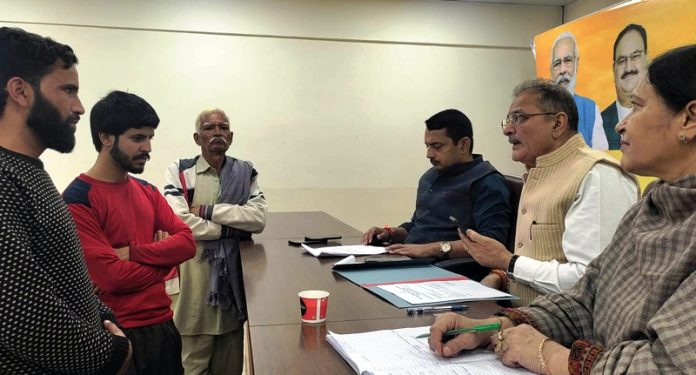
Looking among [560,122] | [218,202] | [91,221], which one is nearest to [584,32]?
[560,122]

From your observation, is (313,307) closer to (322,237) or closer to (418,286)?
(418,286)

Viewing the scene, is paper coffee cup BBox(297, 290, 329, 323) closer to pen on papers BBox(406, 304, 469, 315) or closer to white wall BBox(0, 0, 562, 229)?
pen on papers BBox(406, 304, 469, 315)

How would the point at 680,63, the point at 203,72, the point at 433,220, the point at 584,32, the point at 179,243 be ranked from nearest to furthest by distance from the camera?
1. the point at 680,63
2. the point at 179,243
3. the point at 433,220
4. the point at 584,32
5. the point at 203,72

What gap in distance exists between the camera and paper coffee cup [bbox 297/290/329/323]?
1241 mm

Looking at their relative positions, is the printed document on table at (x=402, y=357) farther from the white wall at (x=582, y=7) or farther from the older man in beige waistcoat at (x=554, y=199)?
the white wall at (x=582, y=7)

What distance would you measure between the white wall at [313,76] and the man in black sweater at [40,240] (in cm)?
305

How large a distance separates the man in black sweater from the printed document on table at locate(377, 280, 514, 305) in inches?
30.4

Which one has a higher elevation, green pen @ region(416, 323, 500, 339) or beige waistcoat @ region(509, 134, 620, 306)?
beige waistcoat @ region(509, 134, 620, 306)

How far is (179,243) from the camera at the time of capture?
185 centimetres

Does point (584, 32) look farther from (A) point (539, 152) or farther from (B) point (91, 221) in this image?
(B) point (91, 221)

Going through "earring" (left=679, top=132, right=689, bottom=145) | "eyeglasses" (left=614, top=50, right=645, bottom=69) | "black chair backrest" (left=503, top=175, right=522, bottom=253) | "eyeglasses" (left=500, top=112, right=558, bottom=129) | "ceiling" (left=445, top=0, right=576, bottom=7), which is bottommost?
"black chair backrest" (left=503, top=175, right=522, bottom=253)

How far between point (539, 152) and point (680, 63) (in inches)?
34.5

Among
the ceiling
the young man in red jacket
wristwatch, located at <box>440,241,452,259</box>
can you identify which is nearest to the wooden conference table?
the young man in red jacket

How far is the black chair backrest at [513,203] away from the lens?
7.66 ft
